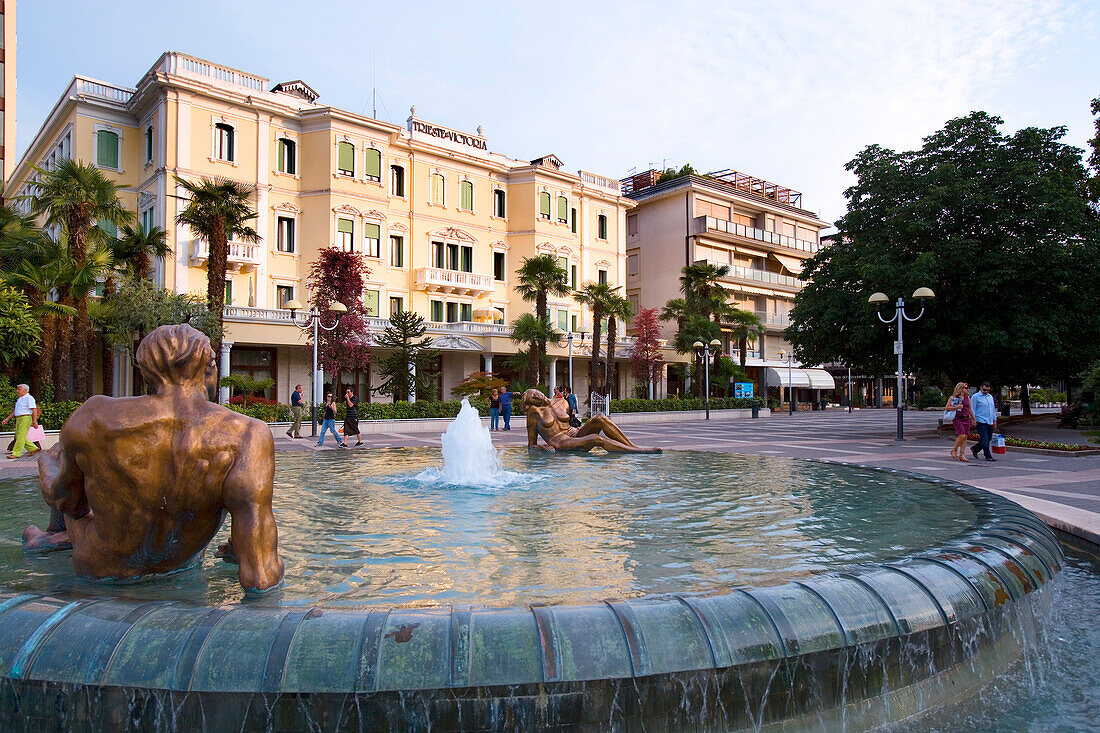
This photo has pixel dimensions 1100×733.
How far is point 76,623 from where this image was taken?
3.13 m

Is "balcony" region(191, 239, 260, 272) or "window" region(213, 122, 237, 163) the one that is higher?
"window" region(213, 122, 237, 163)

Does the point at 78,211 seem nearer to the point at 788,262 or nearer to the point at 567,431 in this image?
the point at 567,431

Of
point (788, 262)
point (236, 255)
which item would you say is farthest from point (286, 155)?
point (788, 262)

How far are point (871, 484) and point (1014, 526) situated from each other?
154 inches

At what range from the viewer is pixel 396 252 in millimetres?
39875

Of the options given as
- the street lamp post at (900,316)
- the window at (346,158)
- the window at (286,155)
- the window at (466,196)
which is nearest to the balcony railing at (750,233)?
the window at (466,196)

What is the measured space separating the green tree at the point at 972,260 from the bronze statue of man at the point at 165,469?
23.1 metres

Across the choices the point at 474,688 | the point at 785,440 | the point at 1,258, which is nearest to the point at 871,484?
the point at 474,688

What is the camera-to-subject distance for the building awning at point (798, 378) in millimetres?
57906

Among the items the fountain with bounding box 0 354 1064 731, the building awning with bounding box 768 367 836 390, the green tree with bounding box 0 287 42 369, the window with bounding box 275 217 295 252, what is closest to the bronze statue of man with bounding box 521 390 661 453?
the fountain with bounding box 0 354 1064 731

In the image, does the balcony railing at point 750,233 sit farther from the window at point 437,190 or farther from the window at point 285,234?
the window at point 285,234

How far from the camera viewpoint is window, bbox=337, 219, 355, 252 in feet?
121

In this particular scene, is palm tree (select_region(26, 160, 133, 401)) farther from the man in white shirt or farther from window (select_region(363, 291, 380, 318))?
window (select_region(363, 291, 380, 318))

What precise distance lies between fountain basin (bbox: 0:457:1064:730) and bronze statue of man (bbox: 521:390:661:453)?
1051 cm
